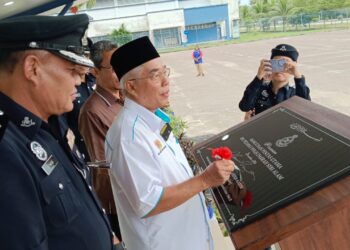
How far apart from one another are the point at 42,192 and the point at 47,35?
20.1 inches

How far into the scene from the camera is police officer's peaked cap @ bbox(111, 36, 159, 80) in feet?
5.37

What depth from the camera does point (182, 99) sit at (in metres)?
10.0

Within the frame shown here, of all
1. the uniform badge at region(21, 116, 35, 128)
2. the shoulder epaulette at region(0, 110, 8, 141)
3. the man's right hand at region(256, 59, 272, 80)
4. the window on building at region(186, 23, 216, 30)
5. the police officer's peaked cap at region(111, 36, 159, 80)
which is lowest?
the window on building at region(186, 23, 216, 30)

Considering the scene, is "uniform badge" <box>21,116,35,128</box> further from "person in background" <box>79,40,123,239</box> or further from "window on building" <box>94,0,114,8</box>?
"window on building" <box>94,0,114,8</box>

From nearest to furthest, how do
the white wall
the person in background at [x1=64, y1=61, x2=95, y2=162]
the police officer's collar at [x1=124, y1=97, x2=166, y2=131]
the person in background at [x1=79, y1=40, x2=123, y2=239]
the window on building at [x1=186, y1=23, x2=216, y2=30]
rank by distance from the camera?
the police officer's collar at [x1=124, y1=97, x2=166, y2=131] → the person in background at [x1=79, y1=40, x2=123, y2=239] → the person in background at [x1=64, y1=61, x2=95, y2=162] → the white wall → the window on building at [x1=186, y1=23, x2=216, y2=30]

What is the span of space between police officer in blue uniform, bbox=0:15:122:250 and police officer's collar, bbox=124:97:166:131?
0.38 metres

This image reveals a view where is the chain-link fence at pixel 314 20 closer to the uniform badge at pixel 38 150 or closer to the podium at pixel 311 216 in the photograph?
the podium at pixel 311 216

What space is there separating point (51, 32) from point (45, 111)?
0.27 m

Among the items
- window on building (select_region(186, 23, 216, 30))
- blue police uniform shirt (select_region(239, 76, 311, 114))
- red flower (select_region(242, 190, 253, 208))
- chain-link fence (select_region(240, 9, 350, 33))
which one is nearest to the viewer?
red flower (select_region(242, 190, 253, 208))

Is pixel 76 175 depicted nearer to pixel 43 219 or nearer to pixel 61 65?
pixel 43 219

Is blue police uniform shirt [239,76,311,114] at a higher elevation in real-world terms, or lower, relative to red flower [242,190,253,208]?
higher

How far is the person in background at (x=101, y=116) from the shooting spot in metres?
2.27

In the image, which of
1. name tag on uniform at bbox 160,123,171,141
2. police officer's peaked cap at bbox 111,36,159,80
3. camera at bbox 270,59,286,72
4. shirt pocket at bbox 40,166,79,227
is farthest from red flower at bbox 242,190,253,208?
camera at bbox 270,59,286,72

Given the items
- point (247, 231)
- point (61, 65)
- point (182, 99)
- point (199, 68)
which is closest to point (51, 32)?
point (61, 65)
